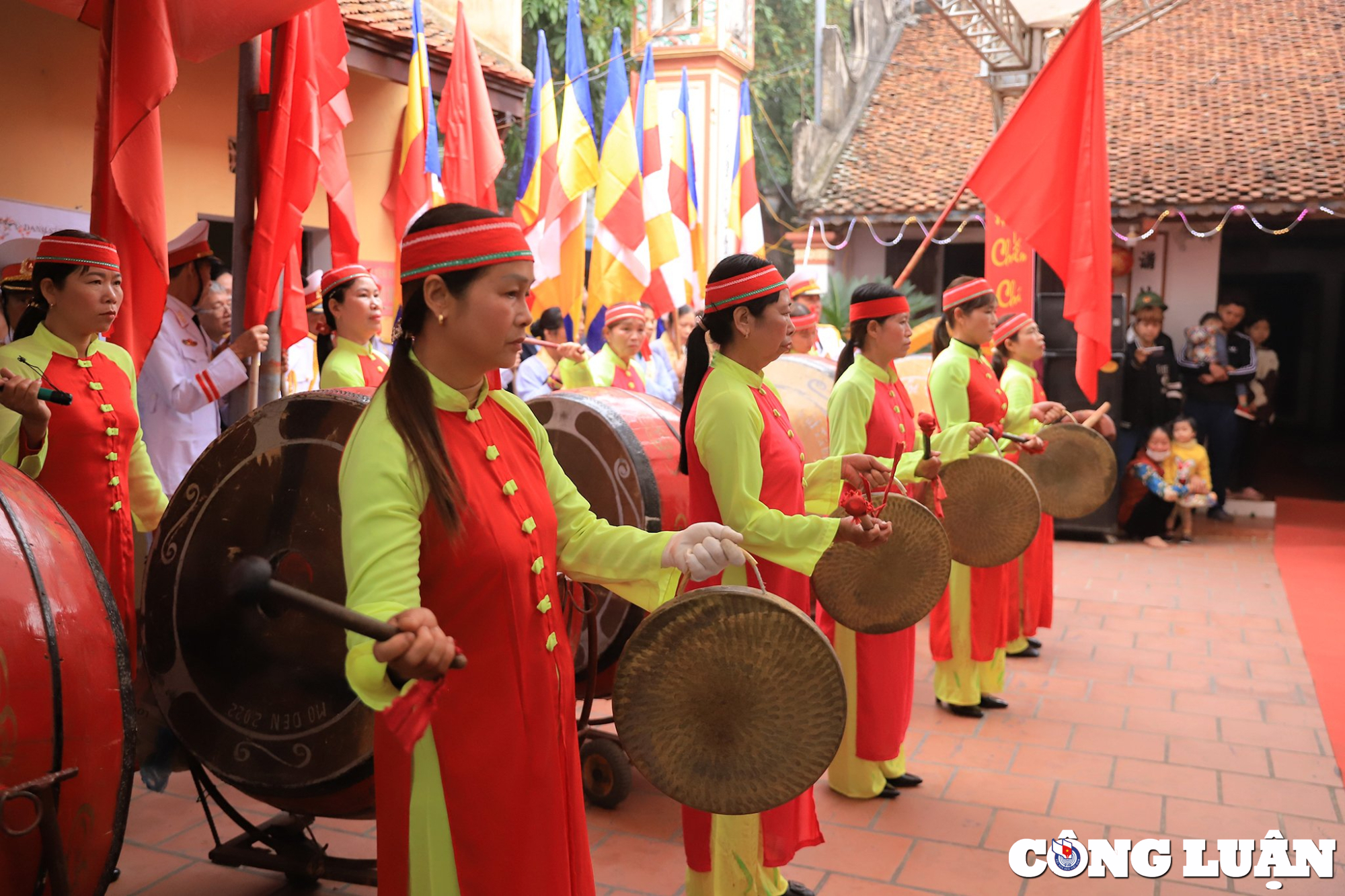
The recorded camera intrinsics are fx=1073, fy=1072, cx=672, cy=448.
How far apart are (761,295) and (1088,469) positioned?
3.39 metres

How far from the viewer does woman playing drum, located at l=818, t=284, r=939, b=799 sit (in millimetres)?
3908

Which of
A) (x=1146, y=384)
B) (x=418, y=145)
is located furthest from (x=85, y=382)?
(x=1146, y=384)

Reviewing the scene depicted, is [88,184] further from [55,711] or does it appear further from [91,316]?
[55,711]

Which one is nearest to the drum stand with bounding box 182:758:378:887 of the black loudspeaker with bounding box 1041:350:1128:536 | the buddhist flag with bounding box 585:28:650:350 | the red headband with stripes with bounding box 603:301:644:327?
the red headband with stripes with bounding box 603:301:644:327

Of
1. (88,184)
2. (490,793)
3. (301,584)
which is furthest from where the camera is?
(88,184)

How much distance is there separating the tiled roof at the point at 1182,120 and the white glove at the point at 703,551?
35.8 feet

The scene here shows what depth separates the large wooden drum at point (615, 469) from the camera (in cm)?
383

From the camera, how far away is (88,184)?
249 inches

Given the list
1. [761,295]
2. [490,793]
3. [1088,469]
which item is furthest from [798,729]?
[1088,469]

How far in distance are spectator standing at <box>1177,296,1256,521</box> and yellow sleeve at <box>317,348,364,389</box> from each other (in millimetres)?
8985

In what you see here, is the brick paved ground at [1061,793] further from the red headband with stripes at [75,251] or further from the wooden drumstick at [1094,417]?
the red headband with stripes at [75,251]

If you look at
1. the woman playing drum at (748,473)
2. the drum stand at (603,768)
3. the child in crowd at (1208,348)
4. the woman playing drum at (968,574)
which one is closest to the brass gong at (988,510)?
the woman playing drum at (968,574)

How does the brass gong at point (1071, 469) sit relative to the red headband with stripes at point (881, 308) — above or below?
below

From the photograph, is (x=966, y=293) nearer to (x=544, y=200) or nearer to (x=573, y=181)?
(x=573, y=181)
